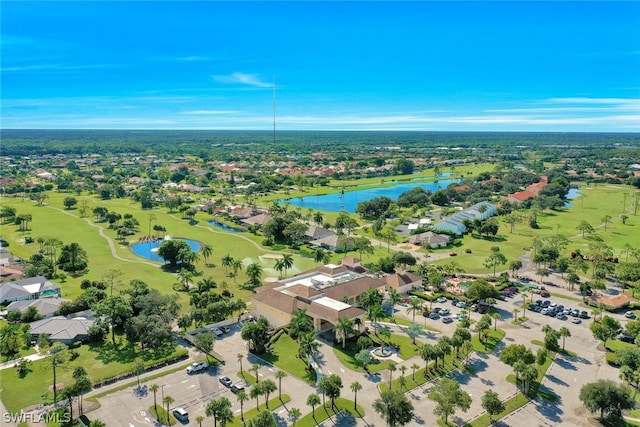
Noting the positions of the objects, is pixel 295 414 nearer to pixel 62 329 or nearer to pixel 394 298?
pixel 394 298

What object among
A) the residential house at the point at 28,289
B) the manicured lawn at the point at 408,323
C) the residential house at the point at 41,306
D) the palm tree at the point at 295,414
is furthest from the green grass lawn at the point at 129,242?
the palm tree at the point at 295,414

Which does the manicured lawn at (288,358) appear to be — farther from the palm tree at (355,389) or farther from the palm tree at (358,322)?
the palm tree at (358,322)

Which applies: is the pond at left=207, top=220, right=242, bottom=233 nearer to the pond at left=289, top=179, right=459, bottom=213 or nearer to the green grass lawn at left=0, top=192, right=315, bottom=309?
the green grass lawn at left=0, top=192, right=315, bottom=309

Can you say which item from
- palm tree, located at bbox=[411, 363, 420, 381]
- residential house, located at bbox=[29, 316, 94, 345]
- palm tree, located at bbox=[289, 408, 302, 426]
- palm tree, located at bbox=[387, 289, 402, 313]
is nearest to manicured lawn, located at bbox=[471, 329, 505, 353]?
palm tree, located at bbox=[411, 363, 420, 381]

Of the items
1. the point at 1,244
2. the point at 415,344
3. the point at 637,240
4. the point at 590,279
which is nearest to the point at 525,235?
the point at 637,240

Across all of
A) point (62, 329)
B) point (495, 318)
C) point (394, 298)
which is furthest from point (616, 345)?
point (62, 329)
